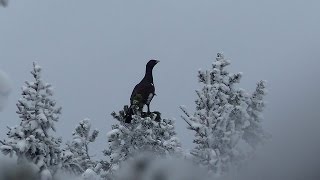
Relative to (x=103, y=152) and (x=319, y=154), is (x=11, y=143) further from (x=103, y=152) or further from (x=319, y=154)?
(x=319, y=154)

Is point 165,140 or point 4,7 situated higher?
point 165,140

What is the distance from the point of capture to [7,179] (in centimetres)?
171

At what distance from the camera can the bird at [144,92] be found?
13.2 m

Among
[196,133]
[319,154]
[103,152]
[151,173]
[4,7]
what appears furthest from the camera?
[196,133]

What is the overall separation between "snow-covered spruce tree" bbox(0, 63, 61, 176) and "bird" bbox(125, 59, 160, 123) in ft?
6.59

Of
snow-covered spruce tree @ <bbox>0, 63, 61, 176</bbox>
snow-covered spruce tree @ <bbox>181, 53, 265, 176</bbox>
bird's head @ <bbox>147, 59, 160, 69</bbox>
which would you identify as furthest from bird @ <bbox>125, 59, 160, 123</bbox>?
snow-covered spruce tree @ <bbox>181, 53, 265, 176</bbox>

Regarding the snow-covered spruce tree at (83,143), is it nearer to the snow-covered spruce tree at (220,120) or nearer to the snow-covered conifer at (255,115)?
the snow-covered spruce tree at (220,120)

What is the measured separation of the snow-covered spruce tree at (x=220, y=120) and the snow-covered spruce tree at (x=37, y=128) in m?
5.47

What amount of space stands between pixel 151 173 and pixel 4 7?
239 centimetres

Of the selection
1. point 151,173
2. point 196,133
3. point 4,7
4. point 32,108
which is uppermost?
point 196,133

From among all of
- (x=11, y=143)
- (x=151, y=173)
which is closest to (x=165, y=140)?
(x=11, y=143)

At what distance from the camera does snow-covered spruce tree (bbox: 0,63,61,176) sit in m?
12.3

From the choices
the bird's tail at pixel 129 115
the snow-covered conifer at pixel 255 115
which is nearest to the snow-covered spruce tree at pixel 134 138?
the bird's tail at pixel 129 115

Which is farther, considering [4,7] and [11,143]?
[11,143]
